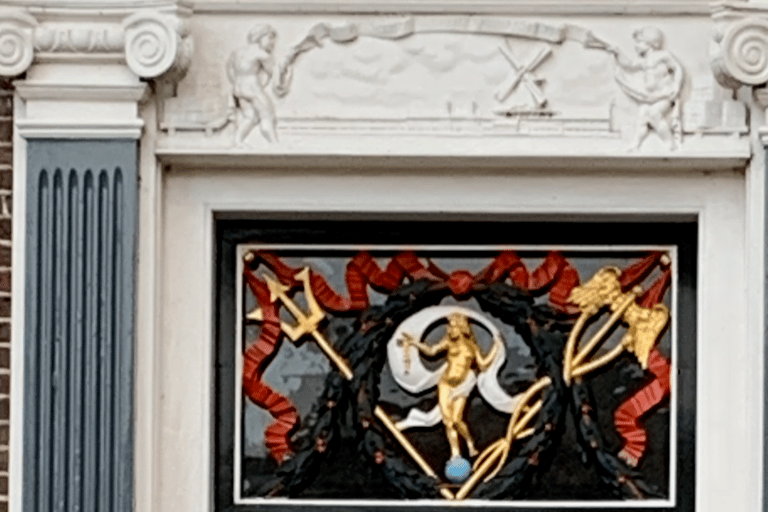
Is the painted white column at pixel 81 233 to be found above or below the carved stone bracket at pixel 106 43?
below

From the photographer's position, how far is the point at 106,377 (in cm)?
791

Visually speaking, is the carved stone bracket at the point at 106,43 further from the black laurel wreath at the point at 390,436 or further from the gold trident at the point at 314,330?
the black laurel wreath at the point at 390,436

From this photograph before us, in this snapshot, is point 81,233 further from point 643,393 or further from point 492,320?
point 643,393

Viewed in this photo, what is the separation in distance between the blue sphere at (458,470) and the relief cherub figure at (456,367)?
0.06 ft

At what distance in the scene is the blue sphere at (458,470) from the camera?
8.23m

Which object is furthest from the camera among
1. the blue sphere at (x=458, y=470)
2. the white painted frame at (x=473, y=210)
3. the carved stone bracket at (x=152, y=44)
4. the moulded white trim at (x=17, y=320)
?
the blue sphere at (x=458, y=470)

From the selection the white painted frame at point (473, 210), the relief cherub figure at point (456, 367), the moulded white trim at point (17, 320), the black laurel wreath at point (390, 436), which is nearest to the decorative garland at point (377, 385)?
the black laurel wreath at point (390, 436)

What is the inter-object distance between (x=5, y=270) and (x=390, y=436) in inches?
56.8

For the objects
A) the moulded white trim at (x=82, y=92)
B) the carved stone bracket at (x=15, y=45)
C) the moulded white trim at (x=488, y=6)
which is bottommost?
the moulded white trim at (x=82, y=92)

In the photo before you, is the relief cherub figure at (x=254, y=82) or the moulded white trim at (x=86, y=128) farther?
the relief cherub figure at (x=254, y=82)

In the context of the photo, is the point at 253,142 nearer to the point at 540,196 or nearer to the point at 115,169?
the point at 115,169

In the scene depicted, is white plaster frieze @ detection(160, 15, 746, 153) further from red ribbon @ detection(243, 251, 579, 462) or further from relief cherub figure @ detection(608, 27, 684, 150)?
red ribbon @ detection(243, 251, 579, 462)

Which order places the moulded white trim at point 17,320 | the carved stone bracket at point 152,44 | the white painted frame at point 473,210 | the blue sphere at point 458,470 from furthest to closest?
the blue sphere at point 458,470
the white painted frame at point 473,210
the moulded white trim at point 17,320
the carved stone bracket at point 152,44

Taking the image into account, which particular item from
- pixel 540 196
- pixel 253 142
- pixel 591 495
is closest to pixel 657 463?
pixel 591 495
